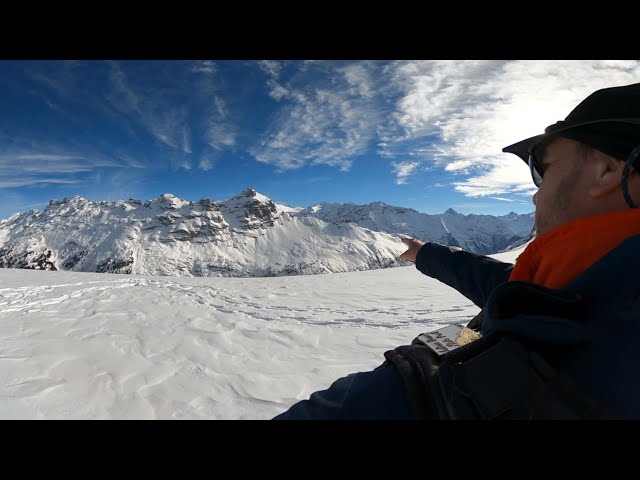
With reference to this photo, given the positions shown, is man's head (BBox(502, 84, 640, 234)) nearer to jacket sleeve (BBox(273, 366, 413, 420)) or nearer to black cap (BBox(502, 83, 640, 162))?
black cap (BBox(502, 83, 640, 162))

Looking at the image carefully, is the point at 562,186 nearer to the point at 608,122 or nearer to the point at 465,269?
the point at 608,122

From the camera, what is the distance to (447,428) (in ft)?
2.97

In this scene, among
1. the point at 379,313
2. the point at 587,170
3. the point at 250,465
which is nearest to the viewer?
the point at 250,465

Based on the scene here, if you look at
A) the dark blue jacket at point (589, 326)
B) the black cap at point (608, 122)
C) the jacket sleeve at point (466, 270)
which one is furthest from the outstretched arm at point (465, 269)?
the dark blue jacket at point (589, 326)

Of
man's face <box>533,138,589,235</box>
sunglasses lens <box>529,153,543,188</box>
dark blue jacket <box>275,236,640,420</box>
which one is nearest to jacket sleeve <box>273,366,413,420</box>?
dark blue jacket <box>275,236,640,420</box>

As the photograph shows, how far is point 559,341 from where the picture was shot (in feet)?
2.80

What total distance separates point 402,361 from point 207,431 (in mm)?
659

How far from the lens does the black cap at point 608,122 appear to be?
122 cm

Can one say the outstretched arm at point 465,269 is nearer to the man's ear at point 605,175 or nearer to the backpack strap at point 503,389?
the man's ear at point 605,175

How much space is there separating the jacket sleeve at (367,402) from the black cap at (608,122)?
48.9 inches
